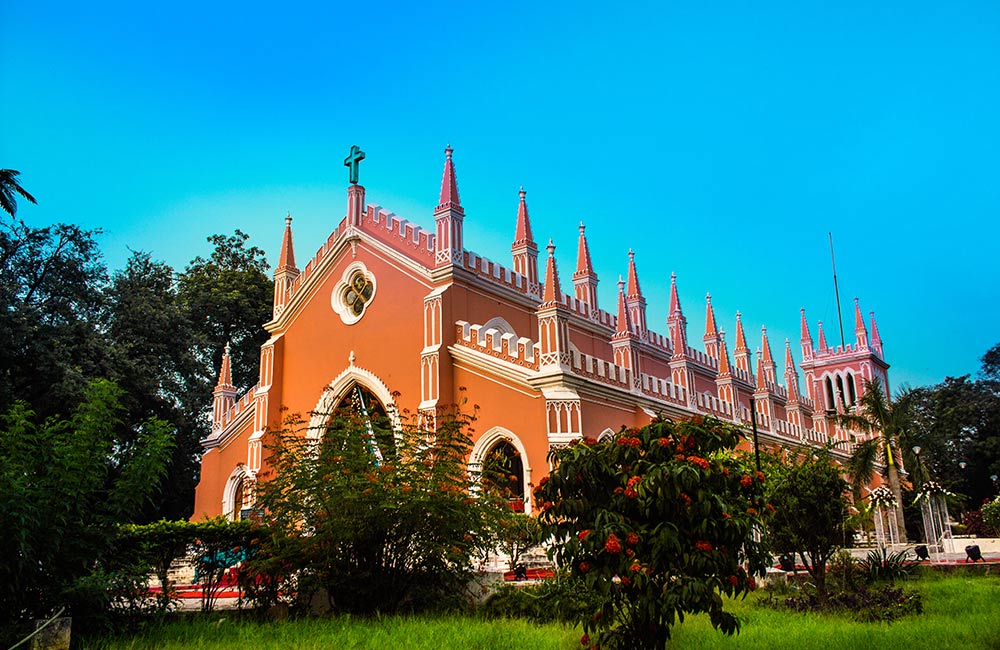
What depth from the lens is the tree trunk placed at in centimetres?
2333

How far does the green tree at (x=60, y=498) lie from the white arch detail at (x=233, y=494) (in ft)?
51.1

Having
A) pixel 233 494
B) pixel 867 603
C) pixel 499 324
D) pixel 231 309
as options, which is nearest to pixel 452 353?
pixel 499 324

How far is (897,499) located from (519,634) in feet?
60.6

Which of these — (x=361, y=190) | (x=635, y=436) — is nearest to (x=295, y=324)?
(x=361, y=190)

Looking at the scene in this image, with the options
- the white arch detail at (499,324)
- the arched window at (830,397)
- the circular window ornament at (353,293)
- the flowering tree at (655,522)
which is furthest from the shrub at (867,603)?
the arched window at (830,397)

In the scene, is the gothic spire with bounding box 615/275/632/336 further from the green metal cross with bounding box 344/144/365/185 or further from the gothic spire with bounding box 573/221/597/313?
the green metal cross with bounding box 344/144/365/185

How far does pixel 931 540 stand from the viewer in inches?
894

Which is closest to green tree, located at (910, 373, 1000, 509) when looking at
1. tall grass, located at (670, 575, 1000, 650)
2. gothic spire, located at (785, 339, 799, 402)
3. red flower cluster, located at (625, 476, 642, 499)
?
gothic spire, located at (785, 339, 799, 402)

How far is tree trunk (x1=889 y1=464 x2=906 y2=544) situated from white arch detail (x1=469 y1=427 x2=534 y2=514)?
11953 millimetres

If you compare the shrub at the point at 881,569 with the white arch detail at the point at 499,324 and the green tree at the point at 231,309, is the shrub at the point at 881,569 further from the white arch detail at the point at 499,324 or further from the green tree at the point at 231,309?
the green tree at the point at 231,309

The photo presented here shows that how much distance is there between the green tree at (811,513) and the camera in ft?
36.6

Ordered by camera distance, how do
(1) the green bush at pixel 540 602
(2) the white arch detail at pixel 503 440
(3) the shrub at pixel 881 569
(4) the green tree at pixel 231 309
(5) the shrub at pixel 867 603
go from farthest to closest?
1. (4) the green tree at pixel 231 309
2. (2) the white arch detail at pixel 503 440
3. (3) the shrub at pixel 881 569
4. (5) the shrub at pixel 867 603
5. (1) the green bush at pixel 540 602

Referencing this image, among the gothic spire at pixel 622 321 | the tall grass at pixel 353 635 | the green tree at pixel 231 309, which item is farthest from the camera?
the green tree at pixel 231 309

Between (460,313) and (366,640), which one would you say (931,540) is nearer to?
(460,313)
